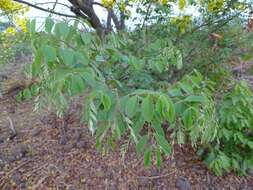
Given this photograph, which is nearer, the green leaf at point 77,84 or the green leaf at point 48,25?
the green leaf at point 77,84

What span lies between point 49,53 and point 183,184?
1.31m

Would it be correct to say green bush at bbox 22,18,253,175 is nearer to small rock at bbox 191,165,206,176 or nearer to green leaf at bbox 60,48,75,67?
green leaf at bbox 60,48,75,67

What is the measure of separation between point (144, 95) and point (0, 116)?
221 cm

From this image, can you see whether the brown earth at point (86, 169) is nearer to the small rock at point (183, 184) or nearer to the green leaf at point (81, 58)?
the small rock at point (183, 184)

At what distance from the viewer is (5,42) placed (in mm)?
2562

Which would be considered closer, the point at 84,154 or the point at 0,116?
the point at 84,154

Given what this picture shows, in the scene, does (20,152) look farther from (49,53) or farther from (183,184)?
(49,53)

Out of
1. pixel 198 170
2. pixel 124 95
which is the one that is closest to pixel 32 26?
pixel 124 95

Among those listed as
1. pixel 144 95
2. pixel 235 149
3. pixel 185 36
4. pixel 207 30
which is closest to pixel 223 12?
pixel 207 30

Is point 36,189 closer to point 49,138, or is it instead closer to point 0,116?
point 49,138

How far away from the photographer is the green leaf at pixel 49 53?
0.88 m

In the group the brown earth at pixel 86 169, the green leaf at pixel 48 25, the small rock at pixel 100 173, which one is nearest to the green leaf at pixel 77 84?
the green leaf at pixel 48 25

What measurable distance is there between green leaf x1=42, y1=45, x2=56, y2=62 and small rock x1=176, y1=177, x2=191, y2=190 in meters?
1.29

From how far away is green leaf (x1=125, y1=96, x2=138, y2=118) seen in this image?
0.83 m
